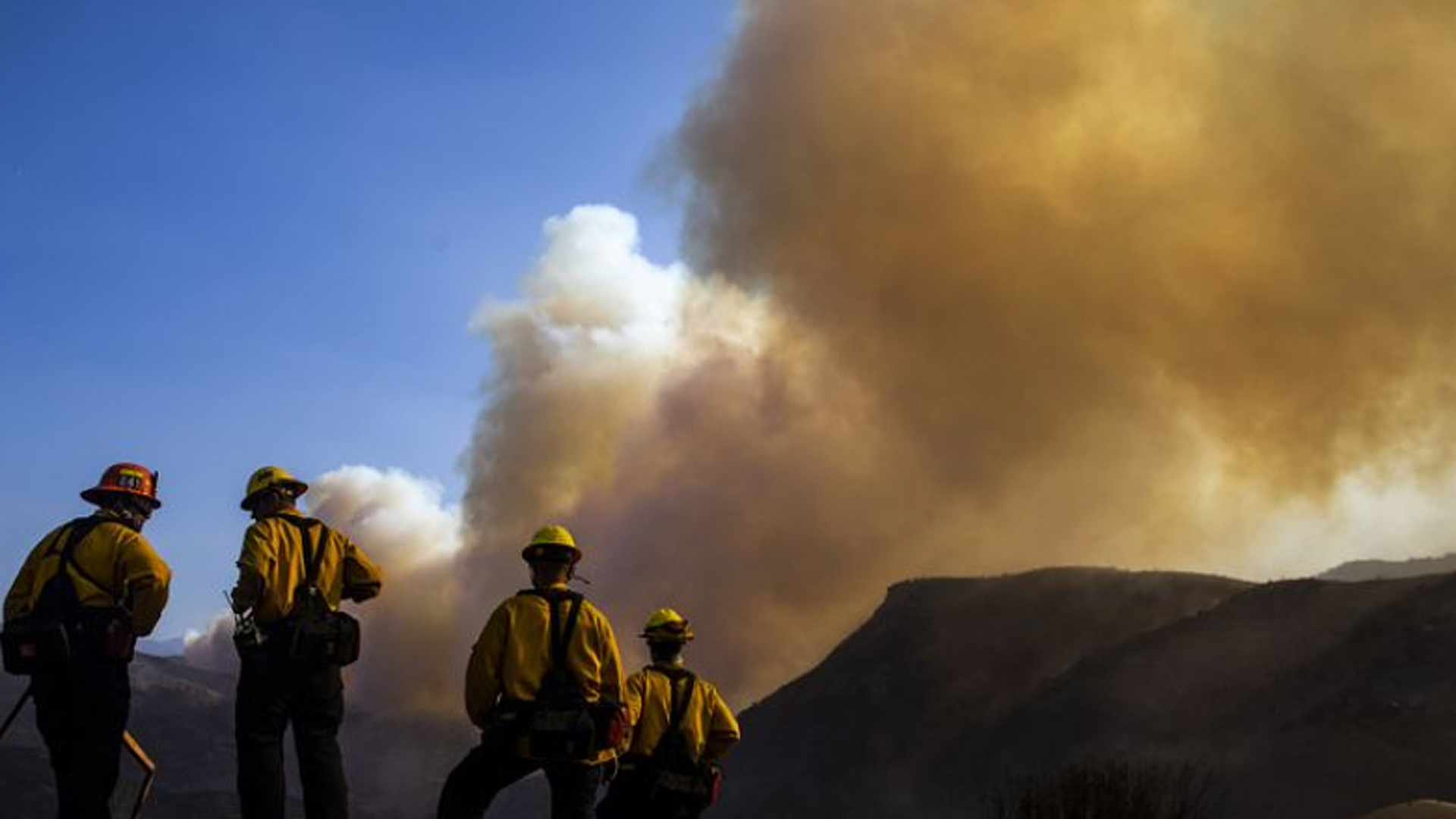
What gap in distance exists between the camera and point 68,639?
781 cm

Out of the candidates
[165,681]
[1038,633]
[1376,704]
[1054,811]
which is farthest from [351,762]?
[1054,811]

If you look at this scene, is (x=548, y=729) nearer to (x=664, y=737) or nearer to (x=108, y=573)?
(x=664, y=737)

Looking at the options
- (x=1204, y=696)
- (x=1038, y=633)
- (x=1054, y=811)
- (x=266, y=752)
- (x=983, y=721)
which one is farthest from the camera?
(x=1038, y=633)

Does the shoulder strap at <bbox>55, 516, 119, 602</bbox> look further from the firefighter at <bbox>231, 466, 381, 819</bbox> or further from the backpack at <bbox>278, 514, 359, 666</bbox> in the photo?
the backpack at <bbox>278, 514, 359, 666</bbox>

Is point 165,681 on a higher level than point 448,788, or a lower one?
higher

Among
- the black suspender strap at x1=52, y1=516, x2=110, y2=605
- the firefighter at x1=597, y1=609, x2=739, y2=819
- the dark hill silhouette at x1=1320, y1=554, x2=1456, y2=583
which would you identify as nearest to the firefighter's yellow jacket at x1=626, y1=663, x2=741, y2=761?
the firefighter at x1=597, y1=609, x2=739, y2=819

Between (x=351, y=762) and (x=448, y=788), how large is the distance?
103 meters

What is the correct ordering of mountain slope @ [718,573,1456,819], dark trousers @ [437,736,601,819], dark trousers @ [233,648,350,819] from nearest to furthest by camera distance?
1. dark trousers @ [437,736,601,819]
2. dark trousers @ [233,648,350,819]
3. mountain slope @ [718,573,1456,819]

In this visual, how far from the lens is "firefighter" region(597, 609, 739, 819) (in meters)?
8.98

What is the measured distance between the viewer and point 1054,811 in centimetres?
1462

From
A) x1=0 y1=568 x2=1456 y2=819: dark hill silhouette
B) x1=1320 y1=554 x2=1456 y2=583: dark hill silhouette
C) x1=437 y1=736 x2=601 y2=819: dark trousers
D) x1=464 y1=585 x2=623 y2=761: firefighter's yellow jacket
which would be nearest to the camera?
x1=437 y1=736 x2=601 y2=819: dark trousers

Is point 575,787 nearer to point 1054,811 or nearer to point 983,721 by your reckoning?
point 1054,811

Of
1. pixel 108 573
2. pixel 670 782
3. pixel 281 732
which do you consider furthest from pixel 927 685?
pixel 108 573

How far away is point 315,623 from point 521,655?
4.83ft
